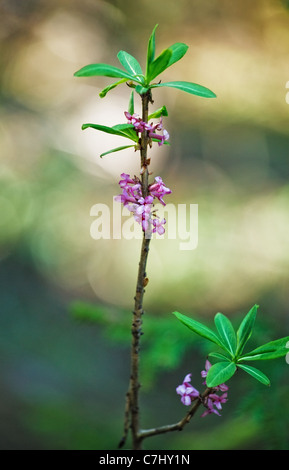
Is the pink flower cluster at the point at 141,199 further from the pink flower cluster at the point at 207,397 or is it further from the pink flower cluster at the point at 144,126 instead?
the pink flower cluster at the point at 207,397

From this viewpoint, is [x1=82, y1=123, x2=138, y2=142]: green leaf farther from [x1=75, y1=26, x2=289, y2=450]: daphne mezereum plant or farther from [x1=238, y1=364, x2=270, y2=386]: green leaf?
[x1=238, y1=364, x2=270, y2=386]: green leaf

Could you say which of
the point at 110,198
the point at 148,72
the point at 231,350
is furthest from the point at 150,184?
the point at 110,198

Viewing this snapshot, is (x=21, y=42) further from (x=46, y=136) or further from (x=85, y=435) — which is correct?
(x=85, y=435)

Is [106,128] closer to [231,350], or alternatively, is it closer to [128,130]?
[128,130]

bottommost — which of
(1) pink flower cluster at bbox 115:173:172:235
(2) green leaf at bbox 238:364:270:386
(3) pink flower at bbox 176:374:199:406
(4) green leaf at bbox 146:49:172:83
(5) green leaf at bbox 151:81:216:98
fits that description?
(3) pink flower at bbox 176:374:199:406

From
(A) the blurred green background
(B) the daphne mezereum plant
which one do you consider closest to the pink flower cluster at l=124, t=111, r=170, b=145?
(B) the daphne mezereum plant
